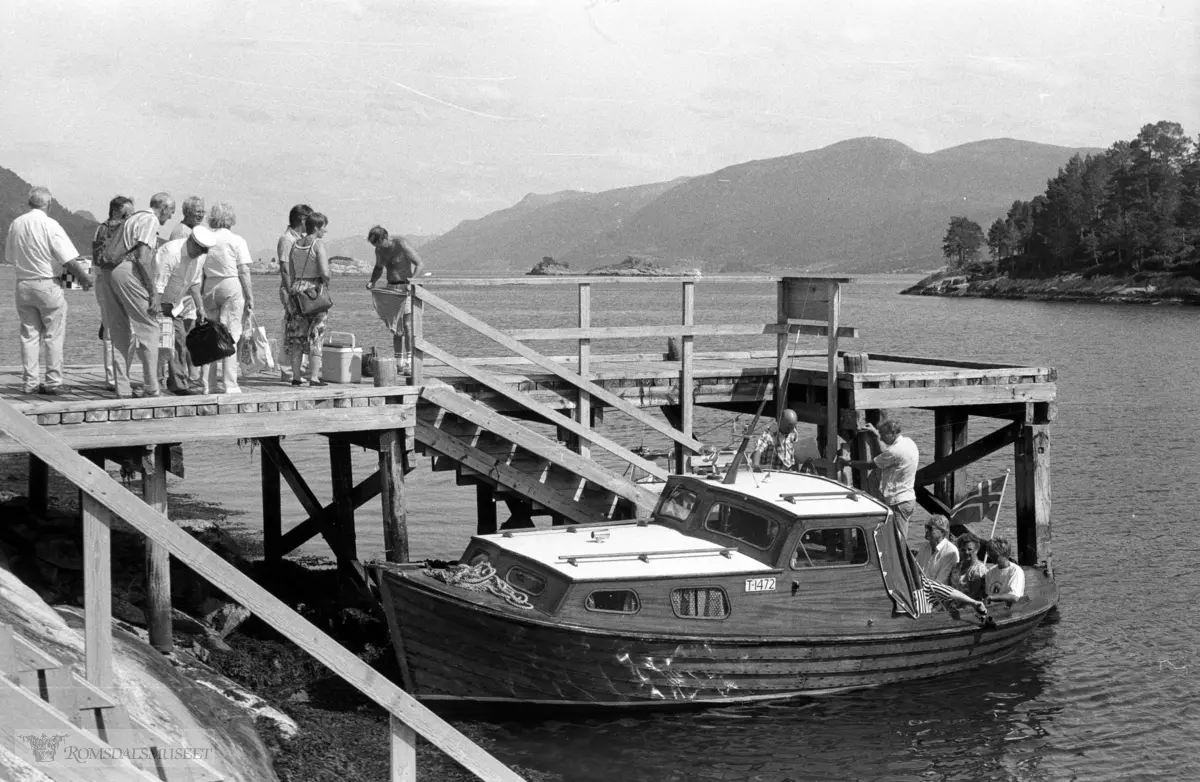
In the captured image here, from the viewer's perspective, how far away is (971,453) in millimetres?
18953

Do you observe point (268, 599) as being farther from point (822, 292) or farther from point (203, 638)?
point (822, 292)

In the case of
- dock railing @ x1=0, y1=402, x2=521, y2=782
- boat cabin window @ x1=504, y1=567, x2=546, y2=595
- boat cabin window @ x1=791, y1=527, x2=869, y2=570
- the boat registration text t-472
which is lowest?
the boat registration text t-472

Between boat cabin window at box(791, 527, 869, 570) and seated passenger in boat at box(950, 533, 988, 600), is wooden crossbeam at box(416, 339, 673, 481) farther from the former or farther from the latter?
seated passenger in boat at box(950, 533, 988, 600)

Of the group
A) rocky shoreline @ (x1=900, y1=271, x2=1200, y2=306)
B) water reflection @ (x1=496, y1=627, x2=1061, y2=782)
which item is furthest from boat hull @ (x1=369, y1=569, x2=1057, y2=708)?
rocky shoreline @ (x1=900, y1=271, x2=1200, y2=306)

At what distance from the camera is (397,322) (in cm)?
1522

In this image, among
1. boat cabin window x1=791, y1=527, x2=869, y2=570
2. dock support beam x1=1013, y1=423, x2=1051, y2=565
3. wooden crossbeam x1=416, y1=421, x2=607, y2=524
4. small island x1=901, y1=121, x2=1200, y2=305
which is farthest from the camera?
small island x1=901, y1=121, x2=1200, y2=305

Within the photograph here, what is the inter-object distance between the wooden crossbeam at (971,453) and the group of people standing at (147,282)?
885cm

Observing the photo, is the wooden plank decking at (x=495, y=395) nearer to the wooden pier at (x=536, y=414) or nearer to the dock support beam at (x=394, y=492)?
the wooden pier at (x=536, y=414)

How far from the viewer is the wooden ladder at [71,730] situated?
537 cm

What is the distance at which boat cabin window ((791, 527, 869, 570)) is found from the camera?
13641 mm

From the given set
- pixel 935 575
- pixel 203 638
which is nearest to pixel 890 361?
pixel 935 575

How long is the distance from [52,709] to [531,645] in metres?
7.49

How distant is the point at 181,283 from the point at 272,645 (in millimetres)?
4033

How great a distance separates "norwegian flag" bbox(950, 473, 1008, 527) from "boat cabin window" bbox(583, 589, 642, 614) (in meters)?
5.25
